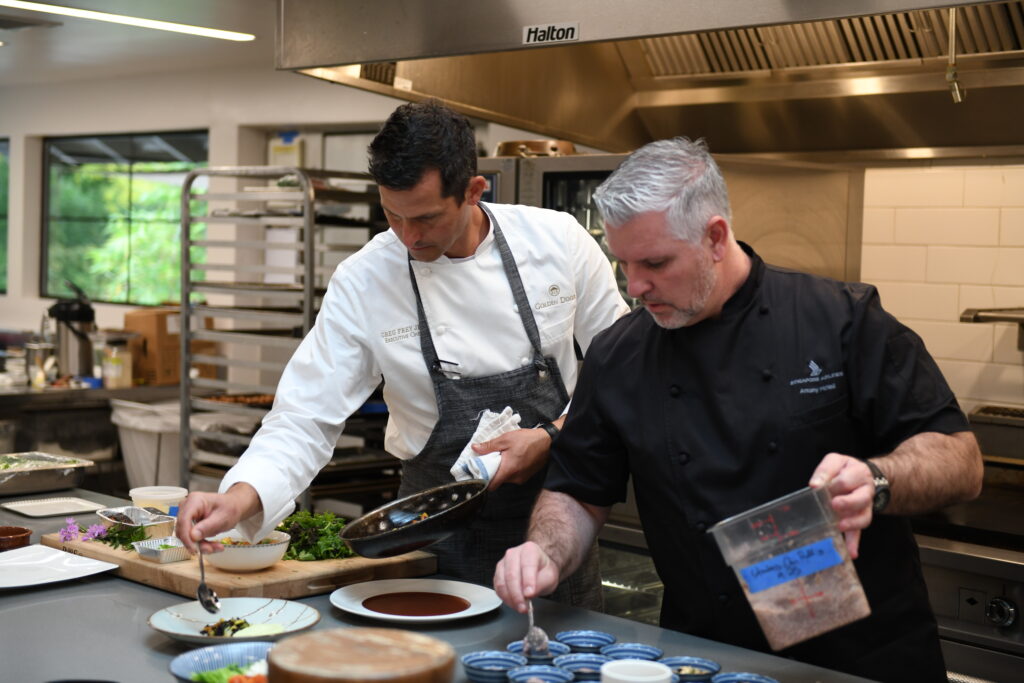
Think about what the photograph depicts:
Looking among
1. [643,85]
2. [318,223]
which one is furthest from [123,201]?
[643,85]

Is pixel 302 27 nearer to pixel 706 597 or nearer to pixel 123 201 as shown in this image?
pixel 706 597

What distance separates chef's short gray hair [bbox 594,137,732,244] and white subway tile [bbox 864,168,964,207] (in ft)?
7.52

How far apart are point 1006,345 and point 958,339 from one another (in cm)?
17

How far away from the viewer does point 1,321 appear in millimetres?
10484

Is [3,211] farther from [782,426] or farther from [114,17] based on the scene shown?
[782,426]

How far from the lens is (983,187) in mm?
3854

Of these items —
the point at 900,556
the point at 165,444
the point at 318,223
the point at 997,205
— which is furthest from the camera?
the point at 165,444

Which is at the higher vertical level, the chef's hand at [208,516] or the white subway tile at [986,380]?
the white subway tile at [986,380]

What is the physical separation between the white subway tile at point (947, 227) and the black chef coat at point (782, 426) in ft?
6.80

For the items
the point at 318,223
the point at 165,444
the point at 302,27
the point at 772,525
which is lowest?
the point at 165,444

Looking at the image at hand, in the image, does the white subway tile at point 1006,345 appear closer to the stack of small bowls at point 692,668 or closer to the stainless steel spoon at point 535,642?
the stack of small bowls at point 692,668

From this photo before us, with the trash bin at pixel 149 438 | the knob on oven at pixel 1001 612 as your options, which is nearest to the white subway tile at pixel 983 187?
the knob on oven at pixel 1001 612

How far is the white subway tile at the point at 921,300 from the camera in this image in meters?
3.99

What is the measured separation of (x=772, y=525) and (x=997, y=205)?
8.97 feet
